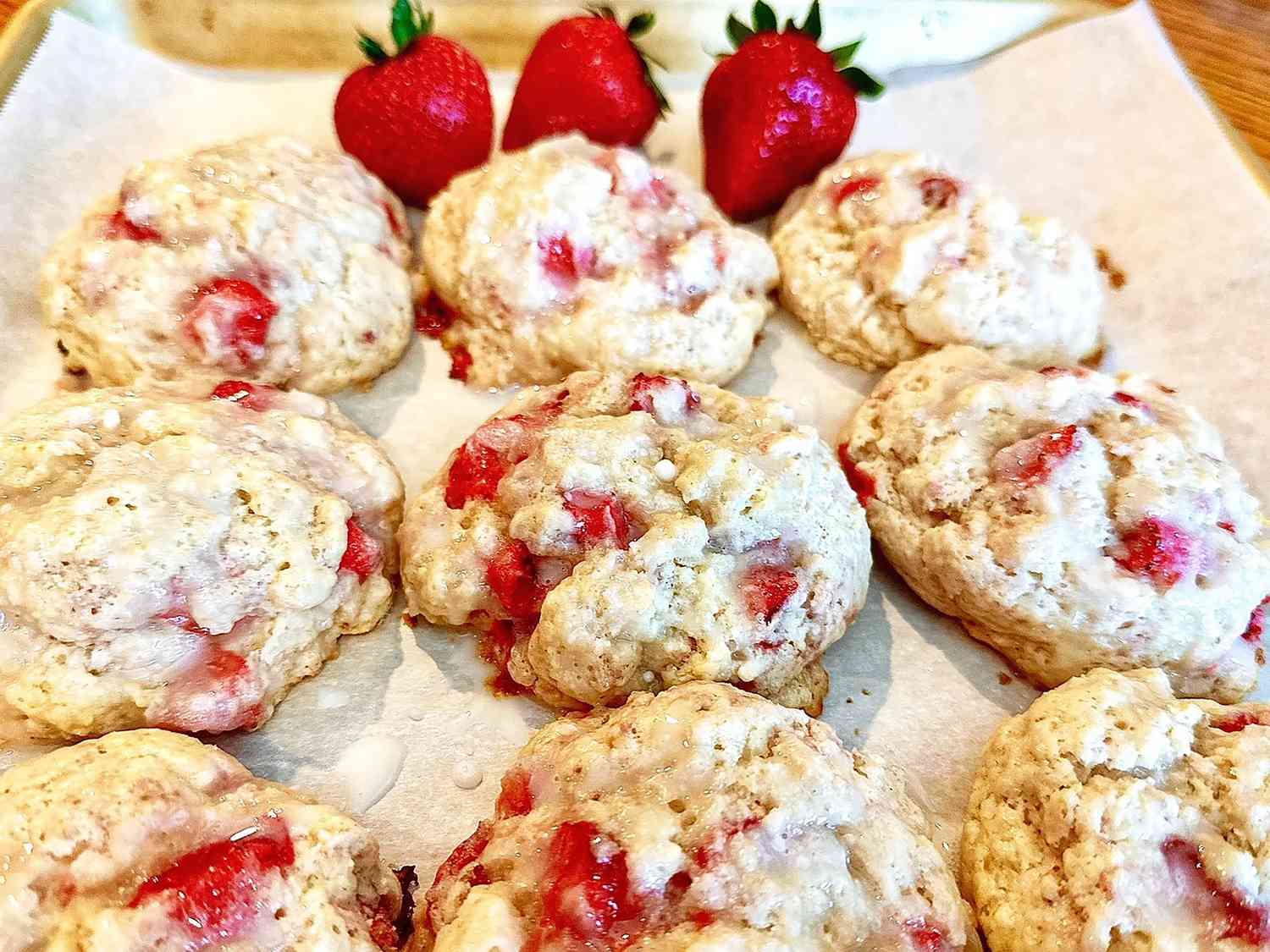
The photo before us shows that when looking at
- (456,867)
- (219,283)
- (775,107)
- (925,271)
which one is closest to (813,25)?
(775,107)

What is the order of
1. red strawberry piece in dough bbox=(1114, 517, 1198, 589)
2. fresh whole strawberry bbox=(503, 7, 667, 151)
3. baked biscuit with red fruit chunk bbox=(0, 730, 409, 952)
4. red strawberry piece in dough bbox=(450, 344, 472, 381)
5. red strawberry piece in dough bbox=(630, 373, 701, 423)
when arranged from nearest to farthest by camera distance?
baked biscuit with red fruit chunk bbox=(0, 730, 409, 952)
red strawberry piece in dough bbox=(1114, 517, 1198, 589)
red strawberry piece in dough bbox=(630, 373, 701, 423)
red strawberry piece in dough bbox=(450, 344, 472, 381)
fresh whole strawberry bbox=(503, 7, 667, 151)

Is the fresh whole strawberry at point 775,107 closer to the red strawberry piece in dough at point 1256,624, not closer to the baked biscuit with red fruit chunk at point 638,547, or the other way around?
the baked biscuit with red fruit chunk at point 638,547

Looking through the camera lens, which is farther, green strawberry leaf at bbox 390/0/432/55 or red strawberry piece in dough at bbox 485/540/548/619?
green strawberry leaf at bbox 390/0/432/55

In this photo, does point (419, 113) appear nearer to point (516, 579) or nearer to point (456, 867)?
point (516, 579)

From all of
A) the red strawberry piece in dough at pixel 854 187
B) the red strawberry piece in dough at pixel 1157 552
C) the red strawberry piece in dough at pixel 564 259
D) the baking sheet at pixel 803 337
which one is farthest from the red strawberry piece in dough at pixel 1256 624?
the red strawberry piece in dough at pixel 564 259

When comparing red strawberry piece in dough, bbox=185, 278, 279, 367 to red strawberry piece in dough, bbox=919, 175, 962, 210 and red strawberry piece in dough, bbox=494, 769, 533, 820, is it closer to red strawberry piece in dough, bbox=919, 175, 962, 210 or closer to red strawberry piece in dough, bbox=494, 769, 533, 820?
red strawberry piece in dough, bbox=494, 769, 533, 820

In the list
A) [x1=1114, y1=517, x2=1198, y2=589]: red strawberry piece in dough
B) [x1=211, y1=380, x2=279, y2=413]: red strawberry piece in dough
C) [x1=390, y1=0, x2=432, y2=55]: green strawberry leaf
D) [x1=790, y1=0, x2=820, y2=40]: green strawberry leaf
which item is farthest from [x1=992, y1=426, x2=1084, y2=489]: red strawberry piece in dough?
[x1=390, y1=0, x2=432, y2=55]: green strawberry leaf

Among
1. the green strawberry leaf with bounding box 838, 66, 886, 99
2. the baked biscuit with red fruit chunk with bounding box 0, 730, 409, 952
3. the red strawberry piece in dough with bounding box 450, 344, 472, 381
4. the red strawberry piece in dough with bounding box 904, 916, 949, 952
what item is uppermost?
the green strawberry leaf with bounding box 838, 66, 886, 99
